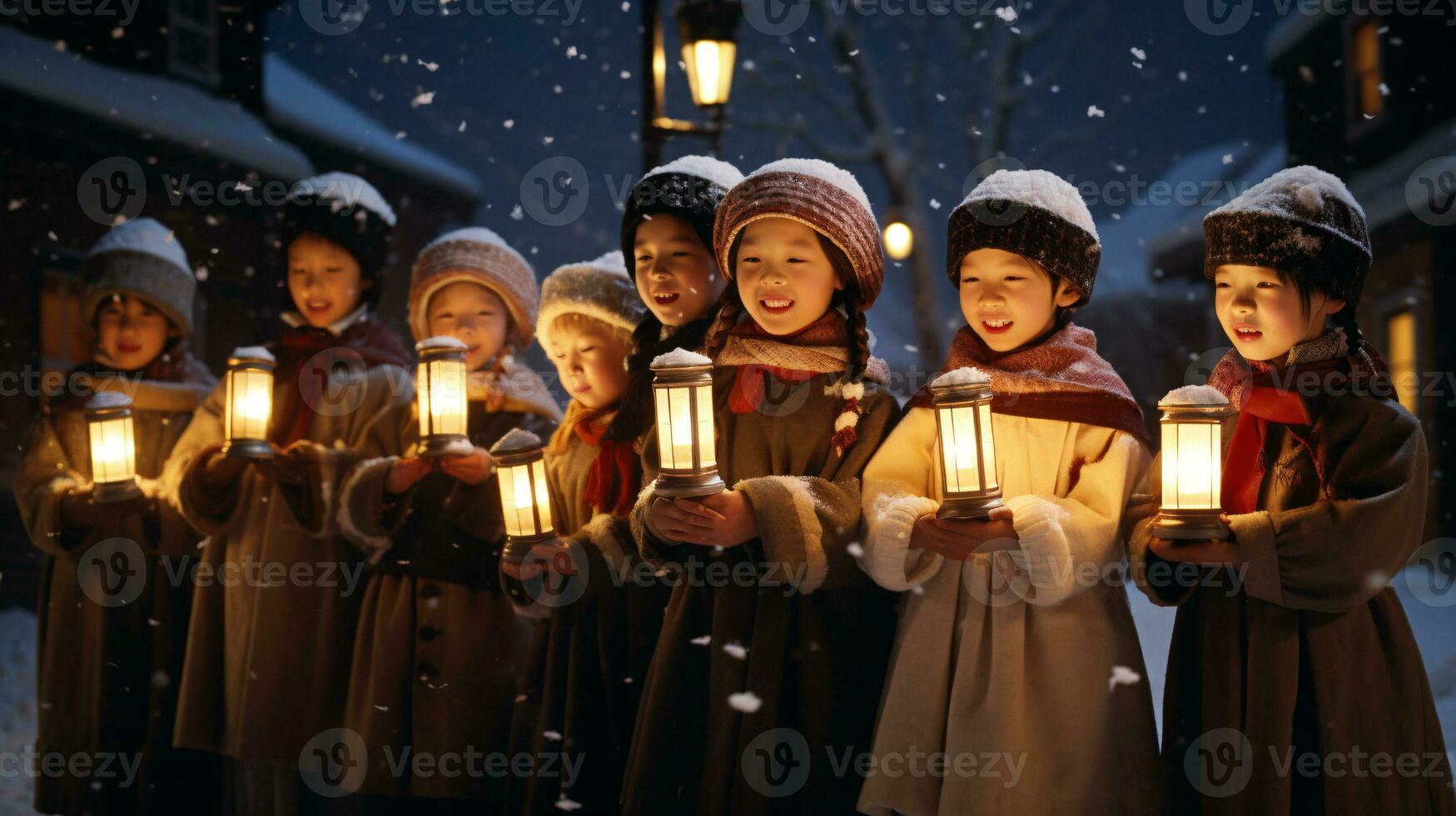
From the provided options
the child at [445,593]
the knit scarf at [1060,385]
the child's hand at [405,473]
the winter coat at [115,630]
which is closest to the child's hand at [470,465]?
the child at [445,593]

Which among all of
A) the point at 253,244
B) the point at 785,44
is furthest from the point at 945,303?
the point at 253,244

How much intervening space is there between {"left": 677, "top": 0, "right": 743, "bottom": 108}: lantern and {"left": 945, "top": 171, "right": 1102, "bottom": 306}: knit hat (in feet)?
11.1

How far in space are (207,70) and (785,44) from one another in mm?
8171

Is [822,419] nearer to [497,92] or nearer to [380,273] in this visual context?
[380,273]

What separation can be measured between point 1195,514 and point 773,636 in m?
1.18

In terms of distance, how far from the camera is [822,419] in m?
3.31

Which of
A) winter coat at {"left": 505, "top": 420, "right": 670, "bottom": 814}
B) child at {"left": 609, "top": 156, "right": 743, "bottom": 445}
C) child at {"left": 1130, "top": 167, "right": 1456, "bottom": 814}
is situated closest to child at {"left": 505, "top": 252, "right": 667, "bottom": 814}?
winter coat at {"left": 505, "top": 420, "right": 670, "bottom": 814}

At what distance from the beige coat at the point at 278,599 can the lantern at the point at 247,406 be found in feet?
0.80

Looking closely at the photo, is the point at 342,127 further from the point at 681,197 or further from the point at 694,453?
the point at 694,453

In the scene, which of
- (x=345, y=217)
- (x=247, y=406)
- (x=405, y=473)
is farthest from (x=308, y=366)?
(x=405, y=473)

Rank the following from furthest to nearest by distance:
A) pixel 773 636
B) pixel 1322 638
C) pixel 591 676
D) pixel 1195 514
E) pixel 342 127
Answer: pixel 342 127 → pixel 591 676 → pixel 773 636 → pixel 1322 638 → pixel 1195 514

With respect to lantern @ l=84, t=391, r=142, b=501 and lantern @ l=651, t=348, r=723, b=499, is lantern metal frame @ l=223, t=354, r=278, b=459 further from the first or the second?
lantern @ l=651, t=348, r=723, b=499

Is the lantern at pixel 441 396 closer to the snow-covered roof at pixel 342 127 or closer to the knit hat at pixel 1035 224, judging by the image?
the knit hat at pixel 1035 224

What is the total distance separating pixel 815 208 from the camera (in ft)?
10.5
